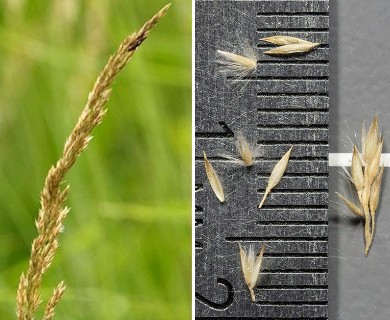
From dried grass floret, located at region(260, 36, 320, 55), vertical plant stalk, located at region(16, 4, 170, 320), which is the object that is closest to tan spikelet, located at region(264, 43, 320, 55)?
dried grass floret, located at region(260, 36, 320, 55)

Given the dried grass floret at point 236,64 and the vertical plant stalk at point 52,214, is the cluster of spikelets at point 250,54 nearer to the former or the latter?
the dried grass floret at point 236,64

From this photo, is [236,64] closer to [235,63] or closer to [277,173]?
[235,63]

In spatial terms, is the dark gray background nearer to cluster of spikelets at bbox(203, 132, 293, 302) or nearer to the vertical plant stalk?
cluster of spikelets at bbox(203, 132, 293, 302)

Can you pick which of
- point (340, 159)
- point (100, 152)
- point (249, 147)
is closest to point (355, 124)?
point (340, 159)

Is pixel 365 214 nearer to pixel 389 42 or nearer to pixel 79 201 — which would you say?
pixel 389 42

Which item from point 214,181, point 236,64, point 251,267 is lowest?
point 251,267

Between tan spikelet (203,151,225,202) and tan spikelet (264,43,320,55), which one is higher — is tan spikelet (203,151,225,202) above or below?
below

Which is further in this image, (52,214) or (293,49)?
(293,49)
